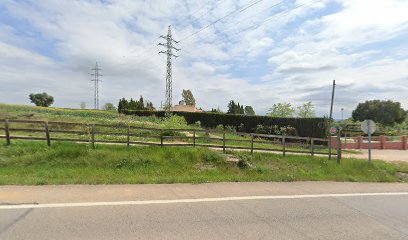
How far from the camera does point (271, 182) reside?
995 centimetres

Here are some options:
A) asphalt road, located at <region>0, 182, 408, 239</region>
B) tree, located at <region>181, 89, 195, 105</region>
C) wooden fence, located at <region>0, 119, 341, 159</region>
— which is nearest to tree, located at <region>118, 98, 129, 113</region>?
tree, located at <region>181, 89, 195, 105</region>

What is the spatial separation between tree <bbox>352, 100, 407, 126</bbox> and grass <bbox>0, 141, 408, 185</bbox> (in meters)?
76.8

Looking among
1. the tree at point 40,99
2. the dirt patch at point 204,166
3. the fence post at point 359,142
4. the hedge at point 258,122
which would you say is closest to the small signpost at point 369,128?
the dirt patch at point 204,166

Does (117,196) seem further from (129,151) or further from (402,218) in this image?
(402,218)

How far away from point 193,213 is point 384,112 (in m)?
89.1

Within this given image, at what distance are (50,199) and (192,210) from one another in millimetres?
3252

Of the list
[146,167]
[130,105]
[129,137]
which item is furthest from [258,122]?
[130,105]

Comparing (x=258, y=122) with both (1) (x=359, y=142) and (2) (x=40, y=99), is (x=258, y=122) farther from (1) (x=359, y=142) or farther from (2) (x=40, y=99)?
(2) (x=40, y=99)

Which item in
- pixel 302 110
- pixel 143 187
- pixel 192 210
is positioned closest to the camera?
pixel 192 210

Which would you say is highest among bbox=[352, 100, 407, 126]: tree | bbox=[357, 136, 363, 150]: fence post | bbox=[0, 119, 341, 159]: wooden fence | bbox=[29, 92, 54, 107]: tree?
bbox=[29, 92, 54, 107]: tree

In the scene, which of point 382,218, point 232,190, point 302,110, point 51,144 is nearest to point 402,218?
point 382,218

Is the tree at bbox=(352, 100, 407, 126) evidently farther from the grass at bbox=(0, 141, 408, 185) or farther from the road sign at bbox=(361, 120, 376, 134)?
the grass at bbox=(0, 141, 408, 185)

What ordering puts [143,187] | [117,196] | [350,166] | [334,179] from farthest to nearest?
1. [350,166]
2. [334,179]
3. [143,187]
4. [117,196]

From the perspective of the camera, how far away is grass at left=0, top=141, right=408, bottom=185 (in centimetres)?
865
